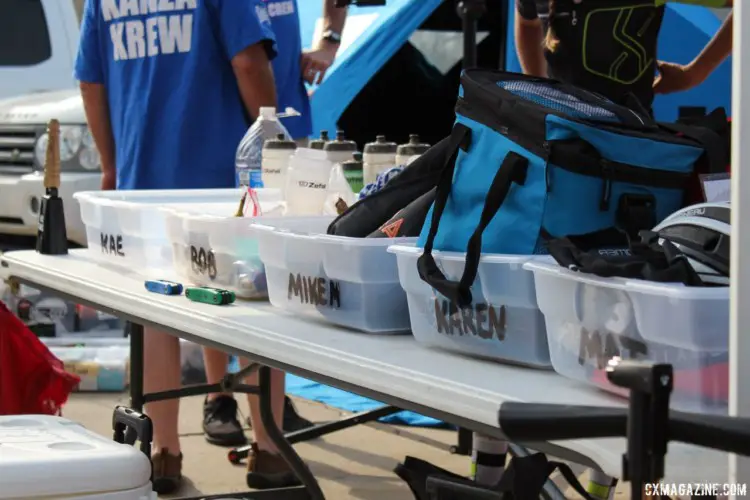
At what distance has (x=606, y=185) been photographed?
151cm

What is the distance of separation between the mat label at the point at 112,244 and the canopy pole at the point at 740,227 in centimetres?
175

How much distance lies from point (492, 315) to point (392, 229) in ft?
1.13

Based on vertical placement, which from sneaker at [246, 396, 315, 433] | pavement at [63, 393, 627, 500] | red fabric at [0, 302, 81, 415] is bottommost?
pavement at [63, 393, 627, 500]

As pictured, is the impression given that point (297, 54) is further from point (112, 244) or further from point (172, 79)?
point (112, 244)

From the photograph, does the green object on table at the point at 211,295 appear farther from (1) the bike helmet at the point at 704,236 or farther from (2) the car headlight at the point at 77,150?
(2) the car headlight at the point at 77,150

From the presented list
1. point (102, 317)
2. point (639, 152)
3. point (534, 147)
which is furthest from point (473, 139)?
point (102, 317)

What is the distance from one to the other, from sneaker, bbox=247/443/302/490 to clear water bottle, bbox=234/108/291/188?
87 cm

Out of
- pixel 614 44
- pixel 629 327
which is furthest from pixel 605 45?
pixel 629 327

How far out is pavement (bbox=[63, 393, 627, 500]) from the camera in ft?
11.5

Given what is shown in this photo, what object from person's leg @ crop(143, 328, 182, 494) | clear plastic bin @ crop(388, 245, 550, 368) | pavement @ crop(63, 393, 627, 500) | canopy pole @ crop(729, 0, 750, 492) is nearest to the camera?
canopy pole @ crop(729, 0, 750, 492)

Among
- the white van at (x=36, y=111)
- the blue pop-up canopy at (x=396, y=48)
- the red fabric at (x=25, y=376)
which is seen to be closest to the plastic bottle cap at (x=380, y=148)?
the red fabric at (x=25, y=376)

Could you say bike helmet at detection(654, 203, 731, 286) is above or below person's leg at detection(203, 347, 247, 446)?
above

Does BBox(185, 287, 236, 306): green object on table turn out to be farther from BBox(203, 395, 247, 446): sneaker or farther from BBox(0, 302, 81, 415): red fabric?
BBox(203, 395, 247, 446): sneaker

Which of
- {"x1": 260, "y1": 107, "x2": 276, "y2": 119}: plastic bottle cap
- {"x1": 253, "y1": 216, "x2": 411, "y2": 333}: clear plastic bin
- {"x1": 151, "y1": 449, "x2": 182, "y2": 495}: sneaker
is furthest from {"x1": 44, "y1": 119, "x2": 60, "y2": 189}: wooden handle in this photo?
{"x1": 253, "y1": 216, "x2": 411, "y2": 333}: clear plastic bin
